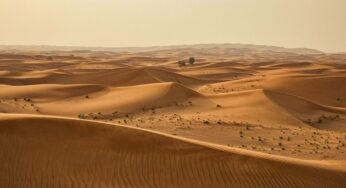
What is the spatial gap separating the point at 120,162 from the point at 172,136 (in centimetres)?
190

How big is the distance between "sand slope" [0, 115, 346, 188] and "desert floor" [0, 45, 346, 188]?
0.02m

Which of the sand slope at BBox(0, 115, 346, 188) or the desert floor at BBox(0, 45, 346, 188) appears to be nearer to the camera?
the sand slope at BBox(0, 115, 346, 188)

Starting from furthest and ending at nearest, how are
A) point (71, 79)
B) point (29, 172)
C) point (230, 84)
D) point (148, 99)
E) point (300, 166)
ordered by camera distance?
point (71, 79), point (230, 84), point (148, 99), point (300, 166), point (29, 172)

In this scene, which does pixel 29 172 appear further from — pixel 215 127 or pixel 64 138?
pixel 215 127

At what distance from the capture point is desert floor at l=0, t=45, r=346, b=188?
7992 millimetres

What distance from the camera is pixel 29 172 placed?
7.55m

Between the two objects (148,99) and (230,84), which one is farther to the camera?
(230,84)

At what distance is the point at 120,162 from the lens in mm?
8328

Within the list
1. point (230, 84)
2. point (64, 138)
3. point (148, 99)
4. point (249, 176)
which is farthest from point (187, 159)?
point (230, 84)

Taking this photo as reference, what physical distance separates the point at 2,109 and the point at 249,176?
13.9 metres

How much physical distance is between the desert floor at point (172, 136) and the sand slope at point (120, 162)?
2 centimetres

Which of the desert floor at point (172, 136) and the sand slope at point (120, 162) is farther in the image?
the desert floor at point (172, 136)

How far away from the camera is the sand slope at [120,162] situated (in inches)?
302

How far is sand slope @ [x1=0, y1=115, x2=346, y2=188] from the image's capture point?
7668mm
